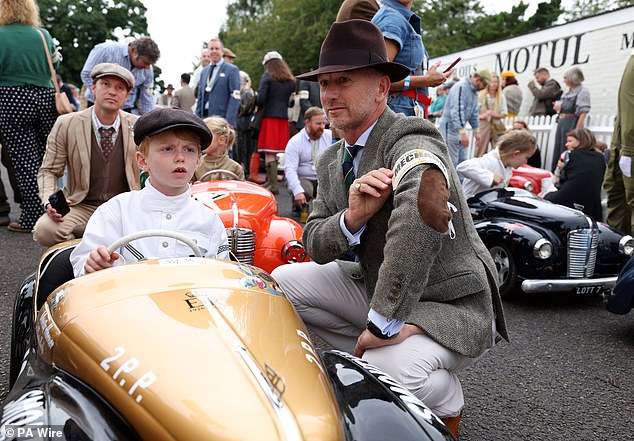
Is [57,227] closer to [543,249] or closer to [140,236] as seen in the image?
[140,236]

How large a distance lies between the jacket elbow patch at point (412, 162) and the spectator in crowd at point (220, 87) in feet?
20.5

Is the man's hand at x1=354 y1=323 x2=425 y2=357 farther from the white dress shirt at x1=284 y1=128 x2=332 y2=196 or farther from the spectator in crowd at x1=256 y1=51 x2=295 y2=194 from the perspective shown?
the spectator in crowd at x1=256 y1=51 x2=295 y2=194

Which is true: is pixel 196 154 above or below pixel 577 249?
above

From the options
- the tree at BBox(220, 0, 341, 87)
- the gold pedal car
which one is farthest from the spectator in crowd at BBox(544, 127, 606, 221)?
the tree at BBox(220, 0, 341, 87)

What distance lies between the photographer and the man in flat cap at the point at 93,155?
418 cm

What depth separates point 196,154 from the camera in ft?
8.70

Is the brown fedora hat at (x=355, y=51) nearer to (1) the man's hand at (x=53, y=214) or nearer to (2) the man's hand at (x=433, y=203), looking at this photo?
(2) the man's hand at (x=433, y=203)

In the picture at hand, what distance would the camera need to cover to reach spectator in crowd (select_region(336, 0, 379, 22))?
3.94m

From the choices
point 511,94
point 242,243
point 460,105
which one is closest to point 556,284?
point 242,243

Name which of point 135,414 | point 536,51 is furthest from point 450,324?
point 536,51

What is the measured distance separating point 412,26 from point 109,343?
10.8 ft

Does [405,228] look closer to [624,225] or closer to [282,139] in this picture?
[624,225]

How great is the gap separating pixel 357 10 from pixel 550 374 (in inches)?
108

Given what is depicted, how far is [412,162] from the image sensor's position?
83.4 inches
